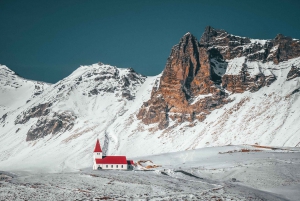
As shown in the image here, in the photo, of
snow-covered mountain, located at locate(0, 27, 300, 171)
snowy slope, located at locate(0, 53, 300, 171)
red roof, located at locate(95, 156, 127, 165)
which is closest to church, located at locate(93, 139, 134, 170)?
red roof, located at locate(95, 156, 127, 165)

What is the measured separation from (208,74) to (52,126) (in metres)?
94.4

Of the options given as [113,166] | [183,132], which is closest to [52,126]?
[183,132]

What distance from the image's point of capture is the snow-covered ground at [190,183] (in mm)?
35750

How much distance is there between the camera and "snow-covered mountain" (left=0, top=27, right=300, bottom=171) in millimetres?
125938

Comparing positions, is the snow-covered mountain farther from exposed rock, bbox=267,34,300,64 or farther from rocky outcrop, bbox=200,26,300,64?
rocky outcrop, bbox=200,26,300,64

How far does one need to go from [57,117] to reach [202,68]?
90156mm

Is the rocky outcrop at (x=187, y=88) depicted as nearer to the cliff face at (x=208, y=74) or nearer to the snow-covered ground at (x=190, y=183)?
the cliff face at (x=208, y=74)

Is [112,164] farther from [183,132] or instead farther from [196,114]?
[196,114]

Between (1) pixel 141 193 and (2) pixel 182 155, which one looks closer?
(1) pixel 141 193

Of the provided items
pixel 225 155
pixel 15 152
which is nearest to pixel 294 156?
pixel 225 155

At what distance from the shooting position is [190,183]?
1855 inches

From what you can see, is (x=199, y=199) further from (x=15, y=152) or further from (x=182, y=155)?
(x=15, y=152)

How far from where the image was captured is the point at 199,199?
34312 mm

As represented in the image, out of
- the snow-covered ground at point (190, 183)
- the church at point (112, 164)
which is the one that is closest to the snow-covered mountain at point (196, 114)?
the church at point (112, 164)
